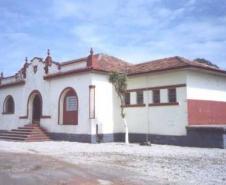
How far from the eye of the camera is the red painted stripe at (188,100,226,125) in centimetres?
1920

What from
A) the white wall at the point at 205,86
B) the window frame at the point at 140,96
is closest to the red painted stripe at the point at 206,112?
the white wall at the point at 205,86

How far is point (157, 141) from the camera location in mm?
20375

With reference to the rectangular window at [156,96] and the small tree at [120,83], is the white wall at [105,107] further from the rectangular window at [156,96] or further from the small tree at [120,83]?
the rectangular window at [156,96]

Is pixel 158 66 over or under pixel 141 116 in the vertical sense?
over

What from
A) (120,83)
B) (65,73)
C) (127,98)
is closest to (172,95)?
(120,83)

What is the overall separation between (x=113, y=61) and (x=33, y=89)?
6671 millimetres

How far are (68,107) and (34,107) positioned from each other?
4.92m

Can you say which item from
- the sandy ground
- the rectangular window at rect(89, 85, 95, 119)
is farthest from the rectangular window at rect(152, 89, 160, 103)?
the sandy ground

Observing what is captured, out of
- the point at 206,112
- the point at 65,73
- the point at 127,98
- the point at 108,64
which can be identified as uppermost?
the point at 108,64

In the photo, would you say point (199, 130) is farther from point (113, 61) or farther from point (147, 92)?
point (113, 61)

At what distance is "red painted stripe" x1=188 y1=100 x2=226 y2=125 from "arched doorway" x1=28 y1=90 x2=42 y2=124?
12.4m

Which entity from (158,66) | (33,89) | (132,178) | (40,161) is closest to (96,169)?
(132,178)

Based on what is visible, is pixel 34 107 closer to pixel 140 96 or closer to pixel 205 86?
pixel 140 96

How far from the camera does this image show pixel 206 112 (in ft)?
66.9
